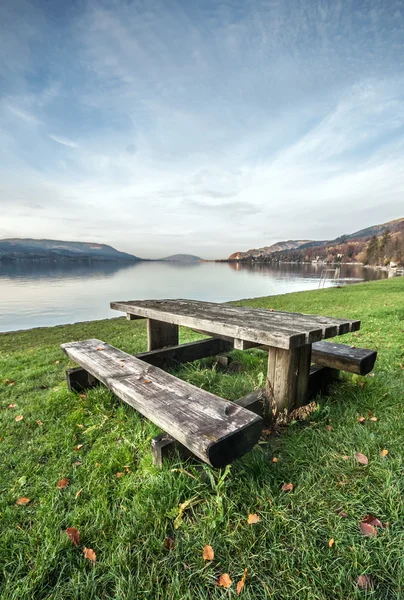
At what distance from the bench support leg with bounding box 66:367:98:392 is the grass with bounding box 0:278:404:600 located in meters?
0.53

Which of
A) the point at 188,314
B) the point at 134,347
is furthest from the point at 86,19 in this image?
the point at 188,314

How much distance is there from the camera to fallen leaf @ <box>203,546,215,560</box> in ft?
4.68

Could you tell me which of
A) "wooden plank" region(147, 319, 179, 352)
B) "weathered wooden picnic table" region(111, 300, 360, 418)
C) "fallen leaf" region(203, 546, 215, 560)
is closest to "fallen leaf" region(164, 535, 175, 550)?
"fallen leaf" region(203, 546, 215, 560)

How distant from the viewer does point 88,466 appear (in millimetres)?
2219

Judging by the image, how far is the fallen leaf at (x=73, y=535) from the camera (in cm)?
156

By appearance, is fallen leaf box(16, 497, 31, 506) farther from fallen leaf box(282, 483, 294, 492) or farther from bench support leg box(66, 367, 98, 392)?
fallen leaf box(282, 483, 294, 492)

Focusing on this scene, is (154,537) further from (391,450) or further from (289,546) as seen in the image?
(391,450)

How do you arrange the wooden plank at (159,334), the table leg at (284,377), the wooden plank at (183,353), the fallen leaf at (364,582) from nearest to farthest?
the fallen leaf at (364,582)
the table leg at (284,377)
the wooden plank at (183,353)
the wooden plank at (159,334)

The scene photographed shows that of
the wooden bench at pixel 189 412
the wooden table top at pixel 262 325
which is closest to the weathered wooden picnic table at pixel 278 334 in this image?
the wooden table top at pixel 262 325

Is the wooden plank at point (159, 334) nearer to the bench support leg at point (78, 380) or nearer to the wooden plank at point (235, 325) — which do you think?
the wooden plank at point (235, 325)

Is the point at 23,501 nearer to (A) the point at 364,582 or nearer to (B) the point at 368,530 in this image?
(A) the point at 364,582

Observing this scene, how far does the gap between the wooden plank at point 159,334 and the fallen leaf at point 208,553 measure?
2930 millimetres

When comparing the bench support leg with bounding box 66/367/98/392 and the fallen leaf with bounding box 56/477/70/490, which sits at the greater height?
the bench support leg with bounding box 66/367/98/392

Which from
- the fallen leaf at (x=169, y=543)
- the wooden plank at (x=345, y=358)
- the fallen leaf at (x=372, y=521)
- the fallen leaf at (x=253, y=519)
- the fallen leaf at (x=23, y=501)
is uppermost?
the wooden plank at (x=345, y=358)
